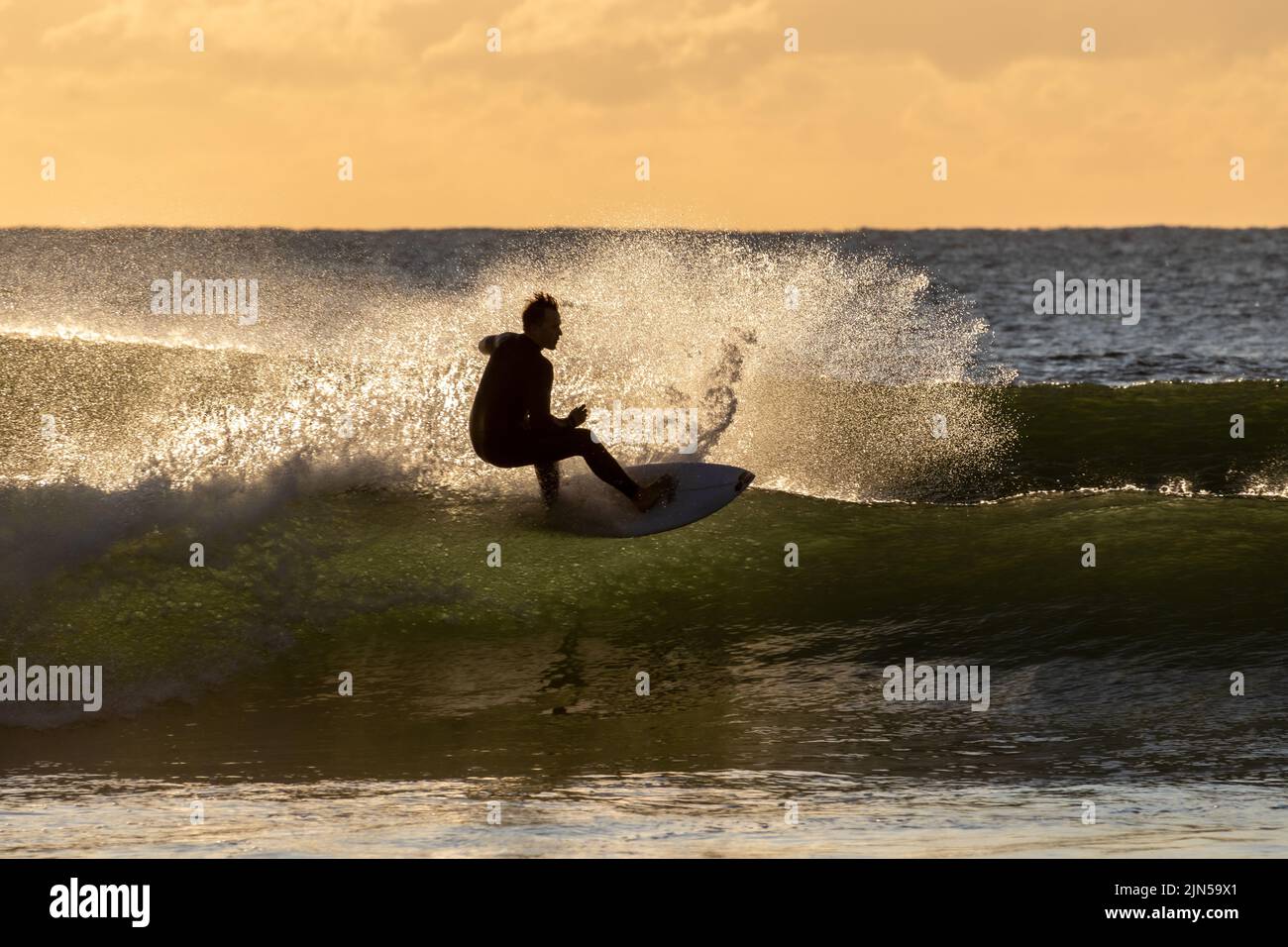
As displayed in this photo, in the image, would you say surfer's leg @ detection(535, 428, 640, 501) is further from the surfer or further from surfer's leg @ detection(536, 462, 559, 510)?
surfer's leg @ detection(536, 462, 559, 510)

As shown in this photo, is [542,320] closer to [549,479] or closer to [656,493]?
[549,479]

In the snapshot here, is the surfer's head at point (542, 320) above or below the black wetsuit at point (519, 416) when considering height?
above

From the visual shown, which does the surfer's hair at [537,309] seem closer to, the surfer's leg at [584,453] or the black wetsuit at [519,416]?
the black wetsuit at [519,416]

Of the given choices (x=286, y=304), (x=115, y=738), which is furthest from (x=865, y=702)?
(x=286, y=304)

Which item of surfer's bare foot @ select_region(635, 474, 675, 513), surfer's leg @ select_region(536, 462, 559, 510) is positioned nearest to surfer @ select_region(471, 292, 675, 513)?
surfer's leg @ select_region(536, 462, 559, 510)

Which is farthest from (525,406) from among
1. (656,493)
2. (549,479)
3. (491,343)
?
(656,493)

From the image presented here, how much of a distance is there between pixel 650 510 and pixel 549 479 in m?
0.71

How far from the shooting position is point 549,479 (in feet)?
34.7

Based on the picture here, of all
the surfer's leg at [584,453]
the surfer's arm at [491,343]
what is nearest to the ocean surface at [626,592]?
the surfer's leg at [584,453]

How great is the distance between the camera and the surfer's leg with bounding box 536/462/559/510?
10.5 meters

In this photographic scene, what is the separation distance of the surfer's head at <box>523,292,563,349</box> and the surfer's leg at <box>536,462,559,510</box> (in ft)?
3.30

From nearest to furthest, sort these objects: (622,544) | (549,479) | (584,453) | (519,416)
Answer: (519,416) < (584,453) < (549,479) < (622,544)

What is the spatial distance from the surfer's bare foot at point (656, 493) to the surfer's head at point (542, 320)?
1295 millimetres

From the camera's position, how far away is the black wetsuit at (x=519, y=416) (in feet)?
31.9
